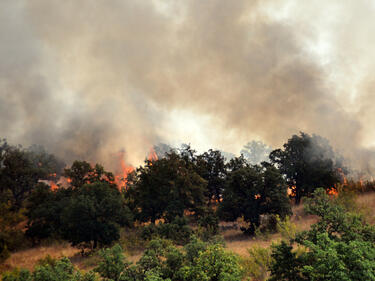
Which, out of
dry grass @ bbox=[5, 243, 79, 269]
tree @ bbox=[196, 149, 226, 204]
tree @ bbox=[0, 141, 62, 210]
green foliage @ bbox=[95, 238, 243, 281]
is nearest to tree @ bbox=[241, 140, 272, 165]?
tree @ bbox=[196, 149, 226, 204]

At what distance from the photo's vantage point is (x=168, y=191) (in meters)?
33.1

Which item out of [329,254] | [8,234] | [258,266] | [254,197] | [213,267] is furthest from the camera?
[254,197]

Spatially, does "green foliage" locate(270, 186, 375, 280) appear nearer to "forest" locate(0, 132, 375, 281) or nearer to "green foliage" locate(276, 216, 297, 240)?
"forest" locate(0, 132, 375, 281)

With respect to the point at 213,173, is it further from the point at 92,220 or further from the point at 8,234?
the point at 8,234

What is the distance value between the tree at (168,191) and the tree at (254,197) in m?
4.59

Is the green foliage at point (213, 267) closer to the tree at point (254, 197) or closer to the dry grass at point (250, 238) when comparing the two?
the dry grass at point (250, 238)

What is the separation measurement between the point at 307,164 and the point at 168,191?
19.6 meters

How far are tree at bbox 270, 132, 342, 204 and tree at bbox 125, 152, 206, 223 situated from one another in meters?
13.0

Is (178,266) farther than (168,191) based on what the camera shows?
No

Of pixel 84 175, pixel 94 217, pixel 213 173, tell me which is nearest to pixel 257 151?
pixel 213 173

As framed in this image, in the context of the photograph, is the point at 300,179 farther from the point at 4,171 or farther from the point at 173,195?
the point at 4,171

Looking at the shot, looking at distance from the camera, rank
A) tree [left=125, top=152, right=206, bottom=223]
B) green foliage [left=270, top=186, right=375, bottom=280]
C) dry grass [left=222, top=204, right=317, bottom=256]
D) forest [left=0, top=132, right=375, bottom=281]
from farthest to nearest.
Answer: tree [left=125, top=152, right=206, bottom=223] → dry grass [left=222, top=204, right=317, bottom=256] → forest [left=0, top=132, right=375, bottom=281] → green foliage [left=270, top=186, right=375, bottom=280]

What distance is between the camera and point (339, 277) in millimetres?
10031

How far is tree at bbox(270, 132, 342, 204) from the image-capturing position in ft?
119
